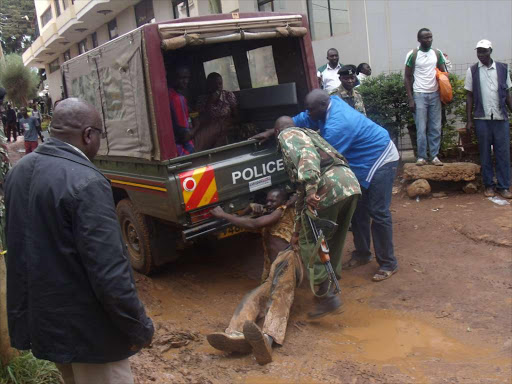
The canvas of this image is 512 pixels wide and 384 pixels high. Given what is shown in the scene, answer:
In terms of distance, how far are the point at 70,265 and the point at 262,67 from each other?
14.4ft

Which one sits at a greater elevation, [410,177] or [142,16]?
[142,16]

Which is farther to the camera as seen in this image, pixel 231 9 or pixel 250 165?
pixel 231 9

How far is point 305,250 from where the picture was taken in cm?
402

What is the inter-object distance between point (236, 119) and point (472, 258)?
3045 millimetres

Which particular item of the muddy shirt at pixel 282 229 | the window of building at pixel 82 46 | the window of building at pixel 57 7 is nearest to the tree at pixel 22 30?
the window of building at pixel 57 7

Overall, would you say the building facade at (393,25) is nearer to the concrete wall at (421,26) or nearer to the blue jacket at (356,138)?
the concrete wall at (421,26)

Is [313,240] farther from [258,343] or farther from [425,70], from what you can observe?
[425,70]

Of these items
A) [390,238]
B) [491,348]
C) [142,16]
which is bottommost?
[491,348]

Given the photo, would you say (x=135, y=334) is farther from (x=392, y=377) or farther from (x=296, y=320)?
(x=296, y=320)

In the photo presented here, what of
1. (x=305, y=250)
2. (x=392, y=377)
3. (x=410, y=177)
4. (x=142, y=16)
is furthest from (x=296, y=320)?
(x=142, y=16)

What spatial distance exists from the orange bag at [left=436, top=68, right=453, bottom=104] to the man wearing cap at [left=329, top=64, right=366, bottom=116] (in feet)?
4.59

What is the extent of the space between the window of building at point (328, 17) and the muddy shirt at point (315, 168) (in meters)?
7.34

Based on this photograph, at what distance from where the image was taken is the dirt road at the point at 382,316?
326 centimetres

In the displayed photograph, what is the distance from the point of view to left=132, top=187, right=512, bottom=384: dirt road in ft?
10.7
